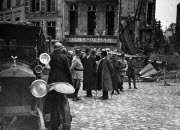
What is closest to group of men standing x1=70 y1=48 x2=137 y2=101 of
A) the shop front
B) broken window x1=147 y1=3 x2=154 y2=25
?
the shop front

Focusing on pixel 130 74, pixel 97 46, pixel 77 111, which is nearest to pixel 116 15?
pixel 97 46

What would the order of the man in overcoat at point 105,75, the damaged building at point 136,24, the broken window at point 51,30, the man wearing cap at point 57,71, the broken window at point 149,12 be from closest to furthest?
the man wearing cap at point 57,71
the man in overcoat at point 105,75
the broken window at point 51,30
the damaged building at point 136,24
the broken window at point 149,12

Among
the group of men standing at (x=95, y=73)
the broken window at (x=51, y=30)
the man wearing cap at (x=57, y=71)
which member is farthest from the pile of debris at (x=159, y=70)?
the man wearing cap at (x=57, y=71)

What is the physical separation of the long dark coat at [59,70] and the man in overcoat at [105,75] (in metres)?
6.23

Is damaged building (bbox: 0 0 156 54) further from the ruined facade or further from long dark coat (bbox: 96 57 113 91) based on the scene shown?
long dark coat (bbox: 96 57 113 91)

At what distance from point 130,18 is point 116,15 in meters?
6.24

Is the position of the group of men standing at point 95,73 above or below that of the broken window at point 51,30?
below

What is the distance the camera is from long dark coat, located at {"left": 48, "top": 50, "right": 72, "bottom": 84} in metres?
6.47

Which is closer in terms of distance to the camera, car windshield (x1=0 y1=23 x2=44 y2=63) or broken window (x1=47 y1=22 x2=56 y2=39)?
car windshield (x1=0 y1=23 x2=44 y2=63)

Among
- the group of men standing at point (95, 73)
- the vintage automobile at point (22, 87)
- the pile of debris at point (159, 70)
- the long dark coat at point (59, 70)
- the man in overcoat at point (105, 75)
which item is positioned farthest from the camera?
the pile of debris at point (159, 70)

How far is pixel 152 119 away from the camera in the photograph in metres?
8.27

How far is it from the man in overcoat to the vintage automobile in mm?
6311

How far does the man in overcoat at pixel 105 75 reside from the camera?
41.7 feet

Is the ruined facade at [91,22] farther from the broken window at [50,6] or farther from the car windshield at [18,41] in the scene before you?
the car windshield at [18,41]
